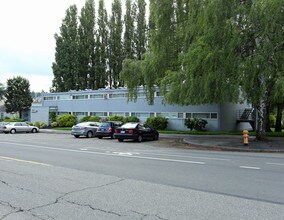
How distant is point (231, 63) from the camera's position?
58.0 feet

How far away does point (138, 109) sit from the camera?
122 ft

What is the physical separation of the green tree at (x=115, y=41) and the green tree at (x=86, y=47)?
3.17m

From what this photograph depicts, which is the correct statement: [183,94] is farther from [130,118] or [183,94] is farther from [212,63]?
[130,118]

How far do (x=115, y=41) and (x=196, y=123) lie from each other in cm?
2713

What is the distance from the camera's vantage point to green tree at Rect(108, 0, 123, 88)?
5344 centimetres

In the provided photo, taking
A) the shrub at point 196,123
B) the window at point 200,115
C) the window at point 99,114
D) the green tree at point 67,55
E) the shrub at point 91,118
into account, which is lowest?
the shrub at point 196,123

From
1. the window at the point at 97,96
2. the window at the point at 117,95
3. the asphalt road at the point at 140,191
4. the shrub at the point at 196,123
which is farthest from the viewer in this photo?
the window at the point at 97,96

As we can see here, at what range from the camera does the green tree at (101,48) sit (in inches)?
2153

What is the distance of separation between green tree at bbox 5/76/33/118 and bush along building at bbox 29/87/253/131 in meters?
10.8

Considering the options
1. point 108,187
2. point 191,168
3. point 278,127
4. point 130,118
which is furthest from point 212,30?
point 130,118

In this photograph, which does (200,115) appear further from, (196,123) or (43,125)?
(43,125)

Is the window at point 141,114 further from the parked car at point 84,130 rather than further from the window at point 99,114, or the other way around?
the parked car at point 84,130

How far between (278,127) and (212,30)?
1755 cm

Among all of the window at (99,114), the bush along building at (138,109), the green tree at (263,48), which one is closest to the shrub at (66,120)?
the bush along building at (138,109)
